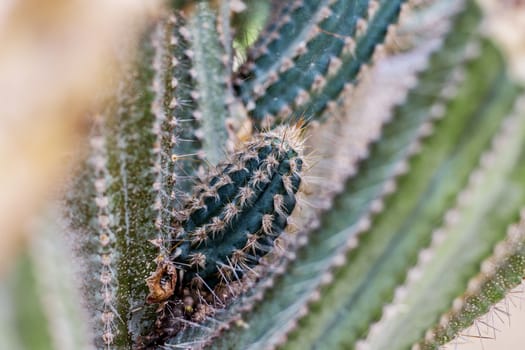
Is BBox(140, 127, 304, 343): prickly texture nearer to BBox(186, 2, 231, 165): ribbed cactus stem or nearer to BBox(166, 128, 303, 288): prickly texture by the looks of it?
BBox(166, 128, 303, 288): prickly texture

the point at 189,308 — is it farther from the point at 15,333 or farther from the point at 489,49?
the point at 489,49

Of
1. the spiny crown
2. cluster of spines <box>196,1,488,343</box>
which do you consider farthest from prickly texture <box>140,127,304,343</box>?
cluster of spines <box>196,1,488,343</box>

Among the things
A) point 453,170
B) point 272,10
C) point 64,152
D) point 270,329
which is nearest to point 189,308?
point 270,329

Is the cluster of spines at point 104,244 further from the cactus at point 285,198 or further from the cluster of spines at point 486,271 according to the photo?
the cluster of spines at point 486,271

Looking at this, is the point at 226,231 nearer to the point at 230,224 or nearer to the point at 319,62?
the point at 230,224

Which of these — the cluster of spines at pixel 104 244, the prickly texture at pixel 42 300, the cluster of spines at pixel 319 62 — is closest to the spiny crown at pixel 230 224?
the cluster of spines at pixel 104 244

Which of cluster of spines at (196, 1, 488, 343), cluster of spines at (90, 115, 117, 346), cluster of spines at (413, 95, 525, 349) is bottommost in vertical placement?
cluster of spines at (90, 115, 117, 346)

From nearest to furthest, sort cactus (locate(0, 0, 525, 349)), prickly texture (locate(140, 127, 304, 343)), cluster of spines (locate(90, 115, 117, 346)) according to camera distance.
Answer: cactus (locate(0, 0, 525, 349))
cluster of spines (locate(90, 115, 117, 346))
prickly texture (locate(140, 127, 304, 343))
